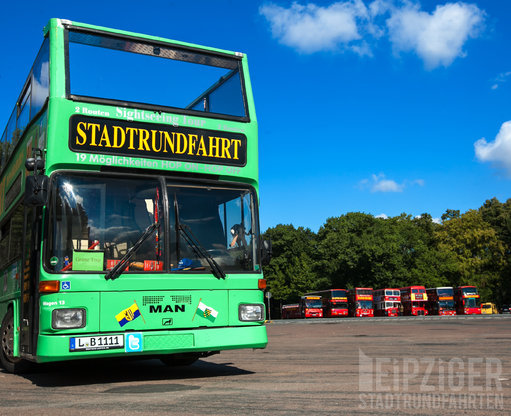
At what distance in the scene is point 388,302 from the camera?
59.2m

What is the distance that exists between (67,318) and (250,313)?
8.02 feet


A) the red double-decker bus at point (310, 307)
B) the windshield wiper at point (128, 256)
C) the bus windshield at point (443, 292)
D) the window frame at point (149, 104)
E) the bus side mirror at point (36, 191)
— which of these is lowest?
the red double-decker bus at point (310, 307)

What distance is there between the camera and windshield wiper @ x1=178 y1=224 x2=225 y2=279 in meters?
8.20

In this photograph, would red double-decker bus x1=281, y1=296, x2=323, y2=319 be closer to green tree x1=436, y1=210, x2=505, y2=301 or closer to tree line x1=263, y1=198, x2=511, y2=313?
tree line x1=263, y1=198, x2=511, y2=313

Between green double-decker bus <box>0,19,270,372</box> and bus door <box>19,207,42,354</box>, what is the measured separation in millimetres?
26

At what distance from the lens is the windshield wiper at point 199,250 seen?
820 centimetres

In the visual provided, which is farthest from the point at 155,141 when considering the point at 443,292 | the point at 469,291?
the point at 469,291

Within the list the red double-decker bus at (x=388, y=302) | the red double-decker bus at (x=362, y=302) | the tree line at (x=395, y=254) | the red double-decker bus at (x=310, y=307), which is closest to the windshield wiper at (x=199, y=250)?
the red double-decker bus at (x=362, y=302)

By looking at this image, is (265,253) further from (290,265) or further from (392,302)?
(290,265)

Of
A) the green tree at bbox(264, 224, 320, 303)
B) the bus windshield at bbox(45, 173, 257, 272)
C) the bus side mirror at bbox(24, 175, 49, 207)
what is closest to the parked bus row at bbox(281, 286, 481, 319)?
the green tree at bbox(264, 224, 320, 303)

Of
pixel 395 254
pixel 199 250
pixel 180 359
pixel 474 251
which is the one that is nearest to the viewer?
pixel 199 250

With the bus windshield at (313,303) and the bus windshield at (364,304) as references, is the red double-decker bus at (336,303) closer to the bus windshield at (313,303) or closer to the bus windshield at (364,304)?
the bus windshield at (313,303)

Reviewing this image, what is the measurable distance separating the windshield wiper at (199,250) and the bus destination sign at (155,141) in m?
1.05

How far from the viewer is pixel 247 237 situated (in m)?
8.78
